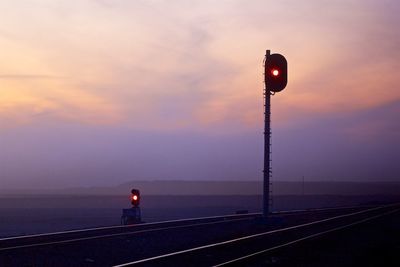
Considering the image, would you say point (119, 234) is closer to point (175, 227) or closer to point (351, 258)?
point (175, 227)

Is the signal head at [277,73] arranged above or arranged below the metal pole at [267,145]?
above

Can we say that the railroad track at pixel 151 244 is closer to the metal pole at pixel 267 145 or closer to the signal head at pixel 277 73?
the metal pole at pixel 267 145

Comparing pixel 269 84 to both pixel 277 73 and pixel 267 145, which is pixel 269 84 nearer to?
pixel 277 73

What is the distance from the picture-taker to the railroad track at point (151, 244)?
17359mm

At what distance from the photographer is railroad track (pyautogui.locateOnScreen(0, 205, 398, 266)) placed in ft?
57.0

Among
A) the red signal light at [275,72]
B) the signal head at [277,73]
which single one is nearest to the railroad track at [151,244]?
the signal head at [277,73]

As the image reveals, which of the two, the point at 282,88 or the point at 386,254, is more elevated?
the point at 282,88

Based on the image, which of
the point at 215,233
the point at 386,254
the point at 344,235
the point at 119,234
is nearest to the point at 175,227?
the point at 215,233

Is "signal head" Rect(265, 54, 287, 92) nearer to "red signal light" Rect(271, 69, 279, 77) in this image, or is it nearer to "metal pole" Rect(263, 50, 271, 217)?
"red signal light" Rect(271, 69, 279, 77)

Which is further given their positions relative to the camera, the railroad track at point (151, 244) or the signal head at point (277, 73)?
the signal head at point (277, 73)

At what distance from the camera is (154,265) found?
52.3 feet

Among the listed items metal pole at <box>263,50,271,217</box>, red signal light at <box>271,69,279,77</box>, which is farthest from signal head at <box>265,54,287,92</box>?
metal pole at <box>263,50,271,217</box>

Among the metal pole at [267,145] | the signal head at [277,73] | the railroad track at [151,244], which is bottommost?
the railroad track at [151,244]

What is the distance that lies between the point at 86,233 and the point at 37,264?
334 inches
